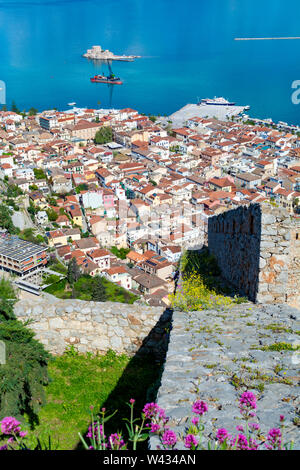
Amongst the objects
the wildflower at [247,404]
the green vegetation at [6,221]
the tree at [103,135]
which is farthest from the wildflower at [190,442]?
the tree at [103,135]

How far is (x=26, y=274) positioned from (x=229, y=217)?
21.7m

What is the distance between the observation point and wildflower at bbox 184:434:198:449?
1.92m

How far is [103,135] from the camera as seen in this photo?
189ft

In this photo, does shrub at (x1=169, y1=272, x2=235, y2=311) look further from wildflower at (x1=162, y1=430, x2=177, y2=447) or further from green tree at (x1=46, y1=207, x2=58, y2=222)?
green tree at (x1=46, y1=207, x2=58, y2=222)

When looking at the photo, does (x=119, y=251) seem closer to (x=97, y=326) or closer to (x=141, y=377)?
(x=97, y=326)

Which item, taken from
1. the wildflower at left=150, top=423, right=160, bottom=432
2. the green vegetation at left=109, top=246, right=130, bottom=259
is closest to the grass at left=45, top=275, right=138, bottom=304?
the green vegetation at left=109, top=246, right=130, bottom=259

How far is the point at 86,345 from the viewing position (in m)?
4.74

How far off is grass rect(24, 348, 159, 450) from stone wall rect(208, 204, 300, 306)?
1338 mm

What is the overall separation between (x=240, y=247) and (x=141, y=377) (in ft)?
5.82

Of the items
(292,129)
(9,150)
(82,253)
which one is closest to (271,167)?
(292,129)

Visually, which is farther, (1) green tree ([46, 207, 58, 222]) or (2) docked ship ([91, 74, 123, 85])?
(2) docked ship ([91, 74, 123, 85])

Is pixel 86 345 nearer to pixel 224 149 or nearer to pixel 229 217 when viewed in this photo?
pixel 229 217

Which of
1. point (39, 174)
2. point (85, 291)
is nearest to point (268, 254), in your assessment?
point (85, 291)

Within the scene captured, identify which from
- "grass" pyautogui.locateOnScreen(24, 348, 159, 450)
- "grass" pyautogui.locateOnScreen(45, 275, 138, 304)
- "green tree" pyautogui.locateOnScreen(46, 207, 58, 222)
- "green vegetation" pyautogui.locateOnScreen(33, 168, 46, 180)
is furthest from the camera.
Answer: "green vegetation" pyautogui.locateOnScreen(33, 168, 46, 180)
